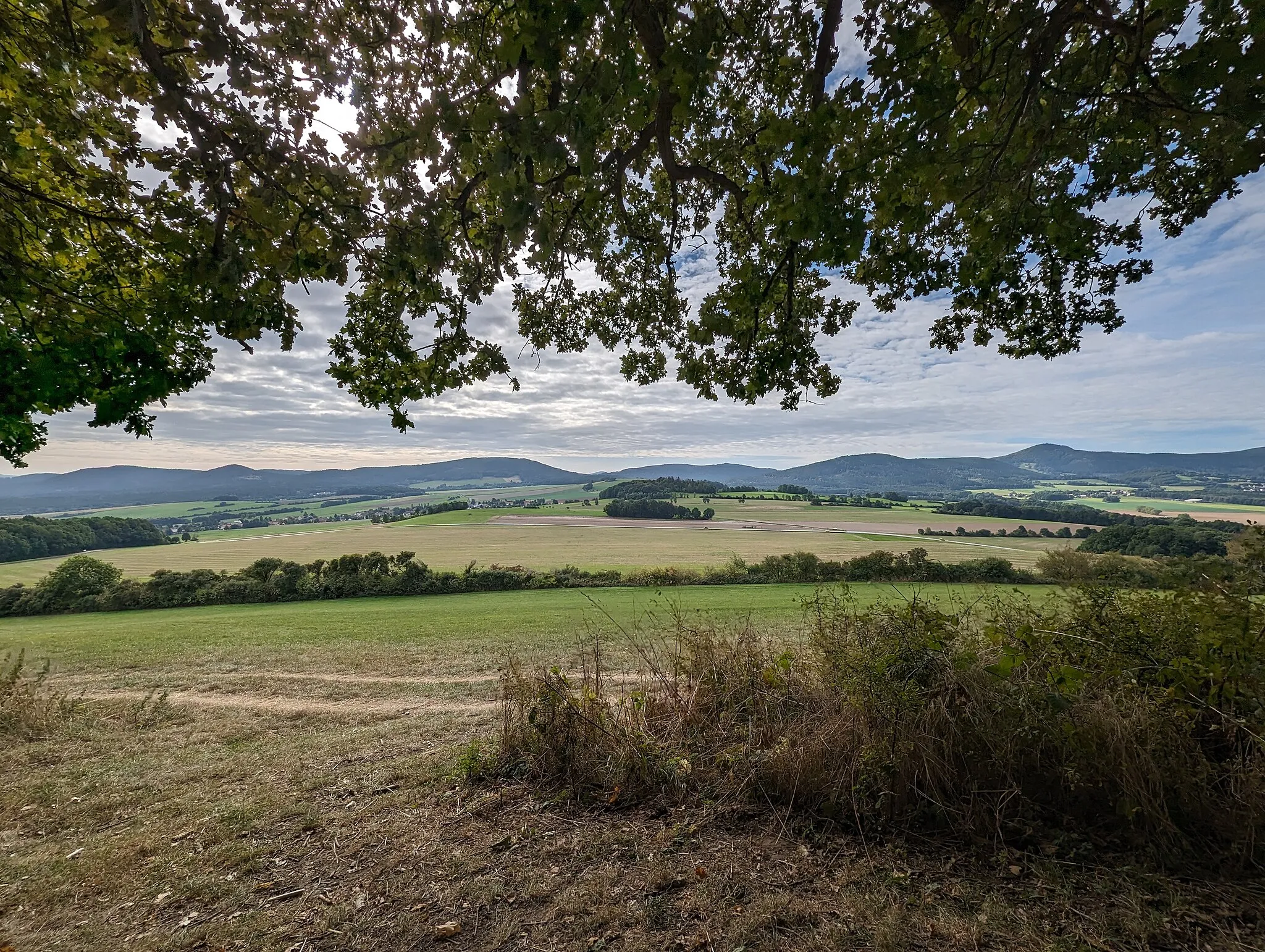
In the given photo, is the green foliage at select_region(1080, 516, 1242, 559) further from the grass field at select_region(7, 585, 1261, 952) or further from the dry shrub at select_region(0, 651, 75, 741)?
the dry shrub at select_region(0, 651, 75, 741)

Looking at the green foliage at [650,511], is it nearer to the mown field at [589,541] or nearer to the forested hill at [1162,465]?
the mown field at [589,541]

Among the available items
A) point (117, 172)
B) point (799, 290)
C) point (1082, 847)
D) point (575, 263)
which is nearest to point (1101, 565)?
point (1082, 847)

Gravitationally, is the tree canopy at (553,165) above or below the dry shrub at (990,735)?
above

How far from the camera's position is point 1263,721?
9.96 ft

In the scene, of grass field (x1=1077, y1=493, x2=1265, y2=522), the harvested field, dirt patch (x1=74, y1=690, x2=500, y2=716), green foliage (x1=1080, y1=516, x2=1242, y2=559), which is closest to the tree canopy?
dirt patch (x1=74, y1=690, x2=500, y2=716)

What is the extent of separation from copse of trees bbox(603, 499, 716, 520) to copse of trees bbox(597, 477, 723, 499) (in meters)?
8.92

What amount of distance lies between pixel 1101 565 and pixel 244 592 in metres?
42.2

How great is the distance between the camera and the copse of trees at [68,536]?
2061 inches

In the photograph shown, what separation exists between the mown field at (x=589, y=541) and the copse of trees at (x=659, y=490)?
14953 millimetres

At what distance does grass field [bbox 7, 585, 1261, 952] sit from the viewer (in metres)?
2.63

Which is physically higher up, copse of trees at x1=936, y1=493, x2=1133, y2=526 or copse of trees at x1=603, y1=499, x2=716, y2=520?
copse of trees at x1=603, y1=499, x2=716, y2=520

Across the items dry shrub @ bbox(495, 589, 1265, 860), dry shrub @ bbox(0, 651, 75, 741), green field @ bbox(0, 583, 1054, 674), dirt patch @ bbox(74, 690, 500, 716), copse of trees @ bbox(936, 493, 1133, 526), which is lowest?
copse of trees @ bbox(936, 493, 1133, 526)

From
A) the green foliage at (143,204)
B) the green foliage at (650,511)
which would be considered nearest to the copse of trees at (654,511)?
the green foliage at (650,511)

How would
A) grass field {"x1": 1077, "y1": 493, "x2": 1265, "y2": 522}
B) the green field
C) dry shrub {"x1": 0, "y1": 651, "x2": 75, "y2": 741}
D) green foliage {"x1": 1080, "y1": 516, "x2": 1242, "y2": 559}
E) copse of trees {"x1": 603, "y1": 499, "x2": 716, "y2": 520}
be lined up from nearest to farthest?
dry shrub {"x1": 0, "y1": 651, "x2": 75, "y2": 741}, the green field, green foliage {"x1": 1080, "y1": 516, "x2": 1242, "y2": 559}, grass field {"x1": 1077, "y1": 493, "x2": 1265, "y2": 522}, copse of trees {"x1": 603, "y1": 499, "x2": 716, "y2": 520}
